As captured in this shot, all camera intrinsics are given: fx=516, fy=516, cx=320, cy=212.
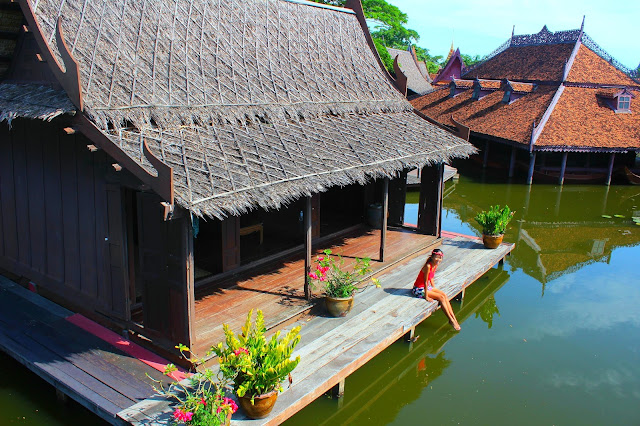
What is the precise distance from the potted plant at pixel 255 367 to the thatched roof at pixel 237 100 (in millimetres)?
1849

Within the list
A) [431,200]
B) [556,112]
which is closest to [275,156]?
[431,200]

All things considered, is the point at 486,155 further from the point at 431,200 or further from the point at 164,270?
the point at 164,270

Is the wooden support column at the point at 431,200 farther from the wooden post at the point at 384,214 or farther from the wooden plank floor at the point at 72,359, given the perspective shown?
the wooden plank floor at the point at 72,359

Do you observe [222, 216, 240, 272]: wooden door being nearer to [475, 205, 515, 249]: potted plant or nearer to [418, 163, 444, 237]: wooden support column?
[418, 163, 444, 237]: wooden support column

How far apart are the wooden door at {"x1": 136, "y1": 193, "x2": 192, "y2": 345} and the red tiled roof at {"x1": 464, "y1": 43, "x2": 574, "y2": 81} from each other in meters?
27.0

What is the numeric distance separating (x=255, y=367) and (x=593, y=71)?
1167 inches

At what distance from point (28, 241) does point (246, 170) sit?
4.84 m

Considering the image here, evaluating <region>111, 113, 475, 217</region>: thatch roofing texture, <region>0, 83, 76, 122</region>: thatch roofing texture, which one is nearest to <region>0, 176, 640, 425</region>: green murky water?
<region>111, 113, 475, 217</region>: thatch roofing texture

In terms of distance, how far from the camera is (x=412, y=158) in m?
12.1

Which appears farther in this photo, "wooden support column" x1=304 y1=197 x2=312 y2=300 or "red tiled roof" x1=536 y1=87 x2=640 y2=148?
"red tiled roof" x1=536 y1=87 x2=640 y2=148

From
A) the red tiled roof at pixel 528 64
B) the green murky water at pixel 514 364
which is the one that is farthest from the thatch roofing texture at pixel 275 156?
the red tiled roof at pixel 528 64

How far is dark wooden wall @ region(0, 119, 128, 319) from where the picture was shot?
8359 millimetres

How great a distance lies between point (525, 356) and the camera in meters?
10.1

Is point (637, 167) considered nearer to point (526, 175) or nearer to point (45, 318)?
point (526, 175)
